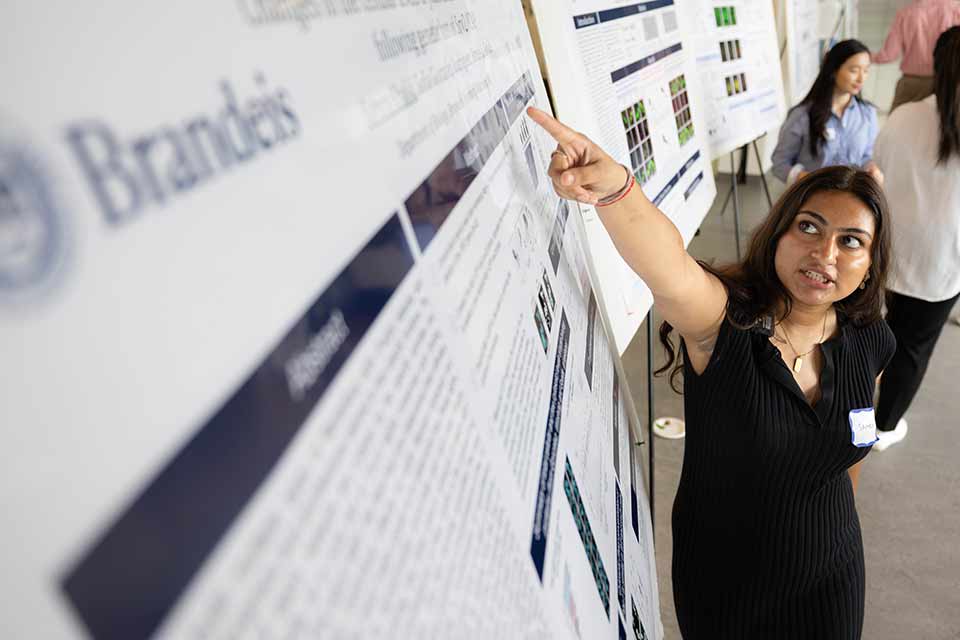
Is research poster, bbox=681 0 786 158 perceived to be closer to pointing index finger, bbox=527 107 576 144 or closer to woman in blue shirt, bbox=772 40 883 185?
woman in blue shirt, bbox=772 40 883 185

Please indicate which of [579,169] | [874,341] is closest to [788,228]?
[874,341]

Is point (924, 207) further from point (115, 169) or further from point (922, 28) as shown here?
point (922, 28)

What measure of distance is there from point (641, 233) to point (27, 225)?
88 centimetres

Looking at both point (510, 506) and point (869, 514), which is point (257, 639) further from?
point (869, 514)

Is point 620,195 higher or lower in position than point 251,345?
lower

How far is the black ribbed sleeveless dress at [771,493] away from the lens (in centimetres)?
115

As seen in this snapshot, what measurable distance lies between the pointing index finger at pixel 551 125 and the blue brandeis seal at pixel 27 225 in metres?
0.70

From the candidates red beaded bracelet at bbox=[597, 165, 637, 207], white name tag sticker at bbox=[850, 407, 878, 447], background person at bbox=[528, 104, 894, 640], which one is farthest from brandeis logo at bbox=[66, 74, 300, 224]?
white name tag sticker at bbox=[850, 407, 878, 447]

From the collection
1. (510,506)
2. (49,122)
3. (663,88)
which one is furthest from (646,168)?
(49,122)

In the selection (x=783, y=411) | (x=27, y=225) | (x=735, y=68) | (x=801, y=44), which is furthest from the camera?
(x=801, y=44)

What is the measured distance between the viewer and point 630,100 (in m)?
1.31

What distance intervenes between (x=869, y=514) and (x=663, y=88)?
1.80m

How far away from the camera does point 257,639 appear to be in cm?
22

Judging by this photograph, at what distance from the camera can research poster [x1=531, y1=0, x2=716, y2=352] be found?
107 cm
